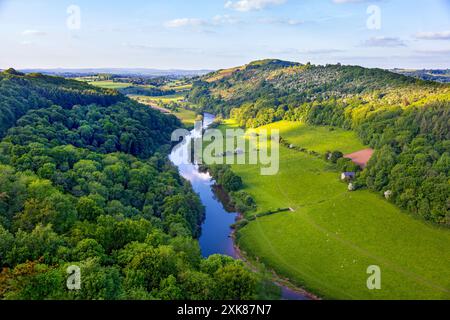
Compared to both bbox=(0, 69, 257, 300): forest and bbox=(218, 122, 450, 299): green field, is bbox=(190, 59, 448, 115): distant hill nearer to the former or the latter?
bbox=(218, 122, 450, 299): green field

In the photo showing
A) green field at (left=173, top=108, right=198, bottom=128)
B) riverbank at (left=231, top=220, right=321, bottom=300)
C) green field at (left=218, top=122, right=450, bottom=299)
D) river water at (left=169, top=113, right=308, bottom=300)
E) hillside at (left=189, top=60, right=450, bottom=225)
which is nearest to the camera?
riverbank at (left=231, top=220, right=321, bottom=300)

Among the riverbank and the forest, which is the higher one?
the forest

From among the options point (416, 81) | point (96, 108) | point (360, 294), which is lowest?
point (360, 294)

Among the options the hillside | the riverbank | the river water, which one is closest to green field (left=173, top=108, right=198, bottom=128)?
the hillside

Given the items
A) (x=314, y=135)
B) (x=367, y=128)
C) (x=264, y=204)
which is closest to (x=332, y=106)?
(x=314, y=135)

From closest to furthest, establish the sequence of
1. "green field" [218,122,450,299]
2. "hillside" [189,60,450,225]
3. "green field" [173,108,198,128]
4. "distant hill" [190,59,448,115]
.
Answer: "green field" [218,122,450,299], "hillside" [189,60,450,225], "distant hill" [190,59,448,115], "green field" [173,108,198,128]

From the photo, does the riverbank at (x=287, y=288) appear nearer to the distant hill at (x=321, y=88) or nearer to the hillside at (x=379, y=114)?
the hillside at (x=379, y=114)

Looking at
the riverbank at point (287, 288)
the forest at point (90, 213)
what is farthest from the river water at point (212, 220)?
the forest at point (90, 213)

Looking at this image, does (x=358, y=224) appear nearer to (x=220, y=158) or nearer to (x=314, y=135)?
(x=220, y=158)
